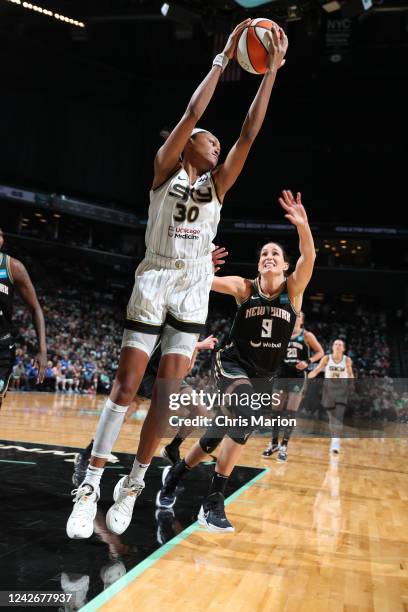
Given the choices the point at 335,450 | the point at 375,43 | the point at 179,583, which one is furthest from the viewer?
the point at 375,43

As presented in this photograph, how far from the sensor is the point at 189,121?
3447 millimetres

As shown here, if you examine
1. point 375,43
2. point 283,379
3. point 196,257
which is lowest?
point 283,379

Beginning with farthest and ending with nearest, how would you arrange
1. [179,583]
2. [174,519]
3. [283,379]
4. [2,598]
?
[283,379] → [174,519] → [179,583] → [2,598]

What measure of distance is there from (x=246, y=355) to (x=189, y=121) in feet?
6.99

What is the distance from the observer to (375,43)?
23.3 meters

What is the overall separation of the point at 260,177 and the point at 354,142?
15.3ft

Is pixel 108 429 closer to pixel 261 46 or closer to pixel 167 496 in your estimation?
pixel 167 496

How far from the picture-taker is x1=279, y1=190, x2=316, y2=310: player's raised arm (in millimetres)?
4316

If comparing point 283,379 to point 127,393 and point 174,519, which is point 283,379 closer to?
A: point 174,519

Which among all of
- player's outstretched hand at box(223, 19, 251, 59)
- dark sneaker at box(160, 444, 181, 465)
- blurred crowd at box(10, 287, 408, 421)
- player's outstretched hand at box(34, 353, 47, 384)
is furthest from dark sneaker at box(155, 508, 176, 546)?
blurred crowd at box(10, 287, 408, 421)

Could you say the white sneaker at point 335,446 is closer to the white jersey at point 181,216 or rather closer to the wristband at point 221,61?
the white jersey at point 181,216

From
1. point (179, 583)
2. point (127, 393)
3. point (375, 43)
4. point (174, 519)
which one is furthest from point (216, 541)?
point (375, 43)

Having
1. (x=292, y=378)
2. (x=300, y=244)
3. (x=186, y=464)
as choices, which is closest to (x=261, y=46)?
(x=300, y=244)

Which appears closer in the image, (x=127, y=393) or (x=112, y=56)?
(x=127, y=393)
